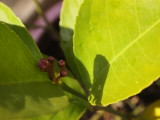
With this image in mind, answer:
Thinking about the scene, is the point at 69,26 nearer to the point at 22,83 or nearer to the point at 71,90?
the point at 71,90

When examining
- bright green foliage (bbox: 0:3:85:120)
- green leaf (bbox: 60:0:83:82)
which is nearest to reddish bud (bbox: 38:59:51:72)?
bright green foliage (bbox: 0:3:85:120)

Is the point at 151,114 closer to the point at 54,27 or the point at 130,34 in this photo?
the point at 130,34

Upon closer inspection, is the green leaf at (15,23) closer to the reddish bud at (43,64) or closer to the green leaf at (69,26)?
the reddish bud at (43,64)

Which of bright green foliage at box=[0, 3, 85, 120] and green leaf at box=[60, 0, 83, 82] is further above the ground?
bright green foliage at box=[0, 3, 85, 120]

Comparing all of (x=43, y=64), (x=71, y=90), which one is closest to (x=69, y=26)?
(x=71, y=90)

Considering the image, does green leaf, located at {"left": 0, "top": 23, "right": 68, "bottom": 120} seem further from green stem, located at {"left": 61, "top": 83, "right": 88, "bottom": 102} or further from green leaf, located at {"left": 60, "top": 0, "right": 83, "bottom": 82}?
green leaf, located at {"left": 60, "top": 0, "right": 83, "bottom": 82}

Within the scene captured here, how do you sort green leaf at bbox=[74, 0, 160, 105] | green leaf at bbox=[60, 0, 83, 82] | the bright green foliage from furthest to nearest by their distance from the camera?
green leaf at bbox=[60, 0, 83, 82] < green leaf at bbox=[74, 0, 160, 105] < the bright green foliage

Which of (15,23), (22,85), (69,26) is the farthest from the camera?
(69,26)

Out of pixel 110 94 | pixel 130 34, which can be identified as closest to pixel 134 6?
pixel 130 34
